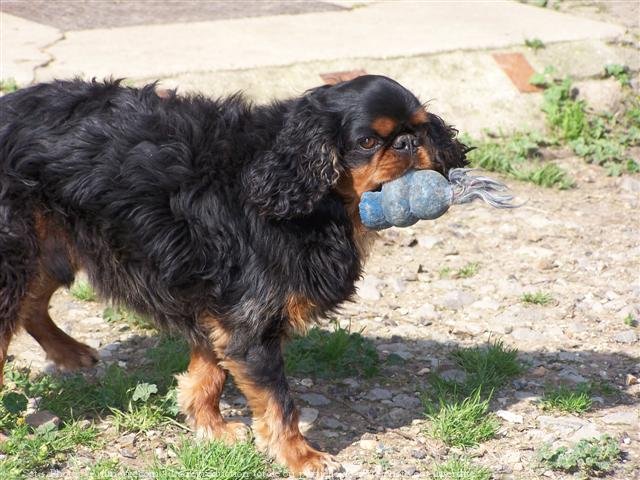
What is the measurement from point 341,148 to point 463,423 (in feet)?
4.76

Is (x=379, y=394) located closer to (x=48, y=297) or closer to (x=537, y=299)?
(x=537, y=299)

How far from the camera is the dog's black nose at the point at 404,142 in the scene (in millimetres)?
4031

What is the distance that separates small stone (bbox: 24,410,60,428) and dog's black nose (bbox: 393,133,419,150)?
1996mm

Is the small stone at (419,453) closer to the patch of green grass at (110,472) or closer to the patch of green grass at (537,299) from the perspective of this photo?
the patch of green grass at (110,472)

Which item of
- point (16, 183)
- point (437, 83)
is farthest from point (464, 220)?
point (16, 183)

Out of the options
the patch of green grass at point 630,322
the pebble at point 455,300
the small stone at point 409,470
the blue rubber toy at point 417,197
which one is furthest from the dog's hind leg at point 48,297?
the patch of green grass at point 630,322

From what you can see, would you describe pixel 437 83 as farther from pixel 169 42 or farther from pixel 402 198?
pixel 402 198

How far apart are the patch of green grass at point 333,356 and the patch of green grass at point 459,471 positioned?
92 centimetres

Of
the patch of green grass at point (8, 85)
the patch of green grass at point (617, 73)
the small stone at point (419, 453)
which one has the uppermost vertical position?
the patch of green grass at point (8, 85)

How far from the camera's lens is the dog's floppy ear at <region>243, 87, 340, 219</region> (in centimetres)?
400

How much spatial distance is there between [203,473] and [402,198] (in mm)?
1430

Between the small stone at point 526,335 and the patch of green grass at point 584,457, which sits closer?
the patch of green grass at point 584,457

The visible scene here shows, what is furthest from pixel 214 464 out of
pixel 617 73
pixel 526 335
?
pixel 617 73

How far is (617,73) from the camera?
27.8 feet
